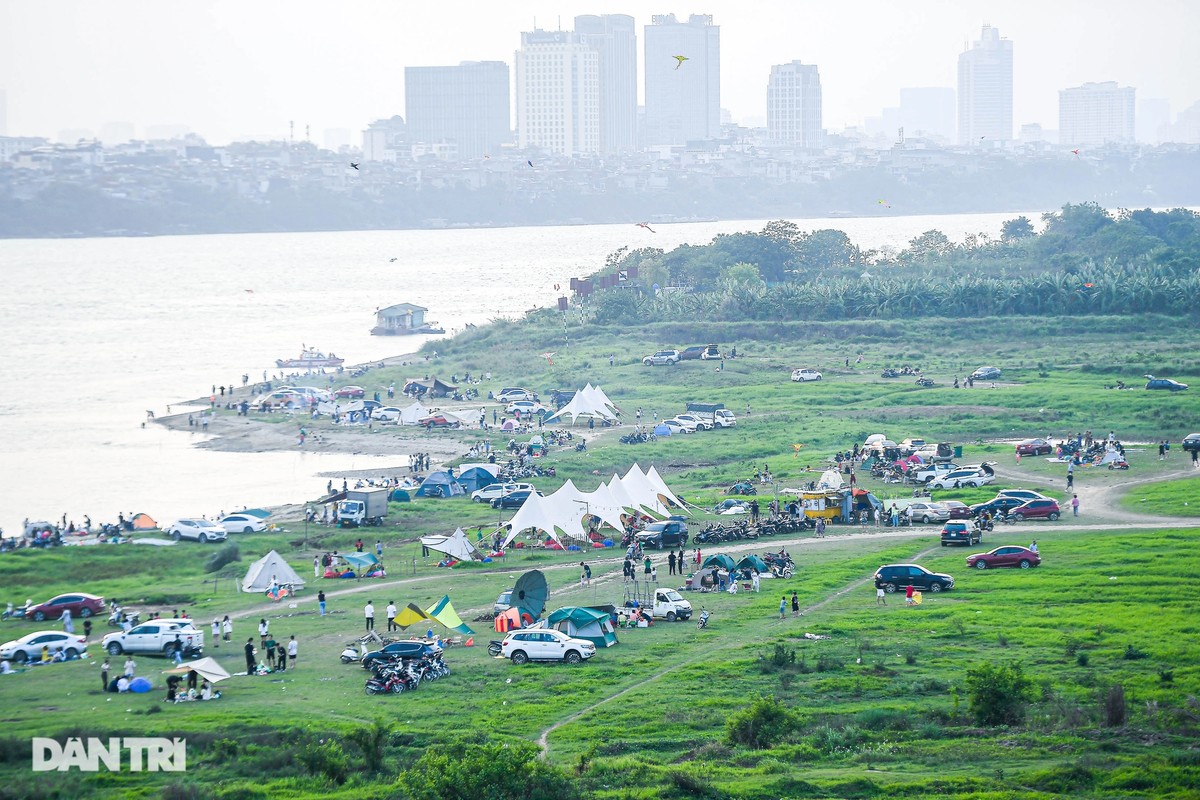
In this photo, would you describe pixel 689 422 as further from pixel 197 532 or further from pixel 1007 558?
pixel 1007 558

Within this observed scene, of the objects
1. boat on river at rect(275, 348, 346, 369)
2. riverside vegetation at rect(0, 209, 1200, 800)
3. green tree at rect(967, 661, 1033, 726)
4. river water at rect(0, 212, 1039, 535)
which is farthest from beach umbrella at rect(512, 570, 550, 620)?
boat on river at rect(275, 348, 346, 369)

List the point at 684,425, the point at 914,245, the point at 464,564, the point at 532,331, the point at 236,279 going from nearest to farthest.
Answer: the point at 464,564 → the point at 684,425 → the point at 532,331 → the point at 914,245 → the point at 236,279

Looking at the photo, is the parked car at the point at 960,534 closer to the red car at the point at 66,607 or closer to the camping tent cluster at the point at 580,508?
the camping tent cluster at the point at 580,508

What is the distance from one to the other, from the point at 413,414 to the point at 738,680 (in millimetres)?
41563

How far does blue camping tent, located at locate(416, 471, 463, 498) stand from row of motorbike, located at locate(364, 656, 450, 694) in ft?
66.4

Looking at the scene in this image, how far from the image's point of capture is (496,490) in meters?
47.4

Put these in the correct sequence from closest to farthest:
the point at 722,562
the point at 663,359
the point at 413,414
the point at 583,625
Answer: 1. the point at 583,625
2. the point at 722,562
3. the point at 413,414
4. the point at 663,359

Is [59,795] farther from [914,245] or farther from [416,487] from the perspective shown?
[914,245]

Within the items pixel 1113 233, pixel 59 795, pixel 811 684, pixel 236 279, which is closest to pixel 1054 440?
pixel 811 684

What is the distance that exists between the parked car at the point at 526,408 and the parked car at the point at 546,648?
3624 centimetres

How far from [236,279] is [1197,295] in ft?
438

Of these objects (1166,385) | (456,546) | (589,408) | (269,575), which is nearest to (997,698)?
(456,546)

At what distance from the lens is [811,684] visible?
2672 cm

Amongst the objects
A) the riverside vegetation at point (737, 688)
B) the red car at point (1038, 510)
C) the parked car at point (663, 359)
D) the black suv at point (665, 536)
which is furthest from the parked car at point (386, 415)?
the red car at point (1038, 510)
